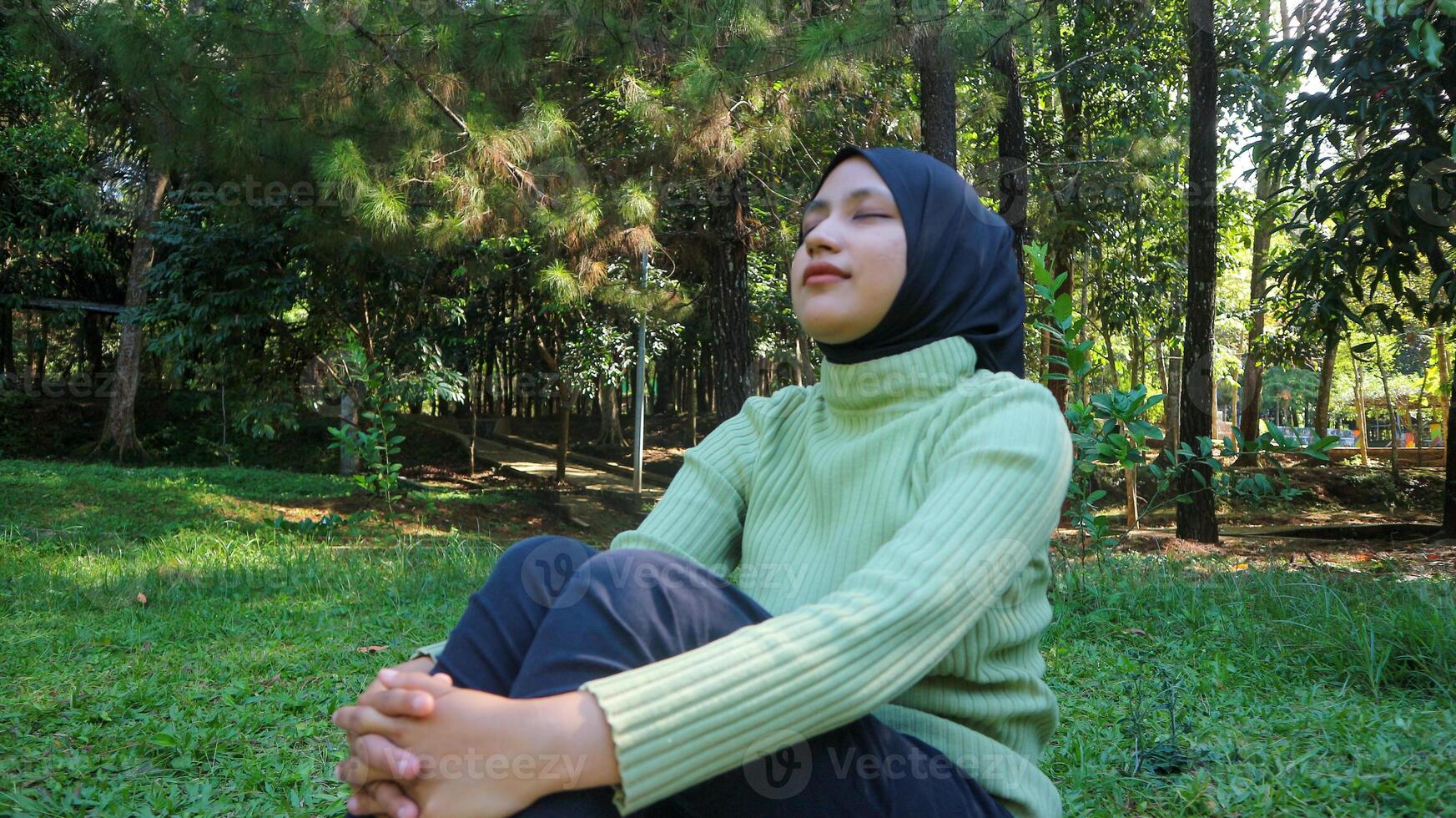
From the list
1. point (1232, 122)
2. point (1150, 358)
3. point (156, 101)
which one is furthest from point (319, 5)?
point (1150, 358)

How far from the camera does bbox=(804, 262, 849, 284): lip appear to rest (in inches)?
55.8

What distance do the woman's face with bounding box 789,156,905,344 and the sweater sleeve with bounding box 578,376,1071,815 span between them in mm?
307

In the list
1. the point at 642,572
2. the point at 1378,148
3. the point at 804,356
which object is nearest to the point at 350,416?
the point at 804,356

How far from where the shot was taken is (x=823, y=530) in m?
1.41

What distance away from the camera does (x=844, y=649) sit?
99 cm

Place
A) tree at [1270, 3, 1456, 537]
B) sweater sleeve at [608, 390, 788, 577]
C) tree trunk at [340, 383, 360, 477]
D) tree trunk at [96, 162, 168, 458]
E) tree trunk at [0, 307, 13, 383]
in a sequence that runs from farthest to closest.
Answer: tree trunk at [0, 307, 13, 383] < tree trunk at [96, 162, 168, 458] < tree trunk at [340, 383, 360, 477] < tree at [1270, 3, 1456, 537] < sweater sleeve at [608, 390, 788, 577]

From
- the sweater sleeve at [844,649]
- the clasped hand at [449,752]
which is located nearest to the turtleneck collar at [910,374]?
the sweater sleeve at [844,649]

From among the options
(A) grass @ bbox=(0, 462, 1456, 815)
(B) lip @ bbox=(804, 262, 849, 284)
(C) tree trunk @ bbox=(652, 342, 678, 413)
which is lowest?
(A) grass @ bbox=(0, 462, 1456, 815)

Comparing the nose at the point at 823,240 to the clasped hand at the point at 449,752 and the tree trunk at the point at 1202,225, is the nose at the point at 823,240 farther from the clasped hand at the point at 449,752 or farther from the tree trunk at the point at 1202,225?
the tree trunk at the point at 1202,225

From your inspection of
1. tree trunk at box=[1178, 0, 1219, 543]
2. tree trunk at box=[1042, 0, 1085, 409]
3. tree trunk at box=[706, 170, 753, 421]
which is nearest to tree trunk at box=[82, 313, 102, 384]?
tree trunk at box=[706, 170, 753, 421]

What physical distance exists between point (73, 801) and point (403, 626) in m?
1.78

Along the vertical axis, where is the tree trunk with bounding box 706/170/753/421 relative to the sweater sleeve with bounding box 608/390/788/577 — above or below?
above

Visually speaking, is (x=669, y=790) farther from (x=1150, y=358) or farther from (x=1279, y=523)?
(x=1150, y=358)

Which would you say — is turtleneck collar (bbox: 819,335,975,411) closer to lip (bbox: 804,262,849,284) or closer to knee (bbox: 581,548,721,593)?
lip (bbox: 804,262,849,284)
